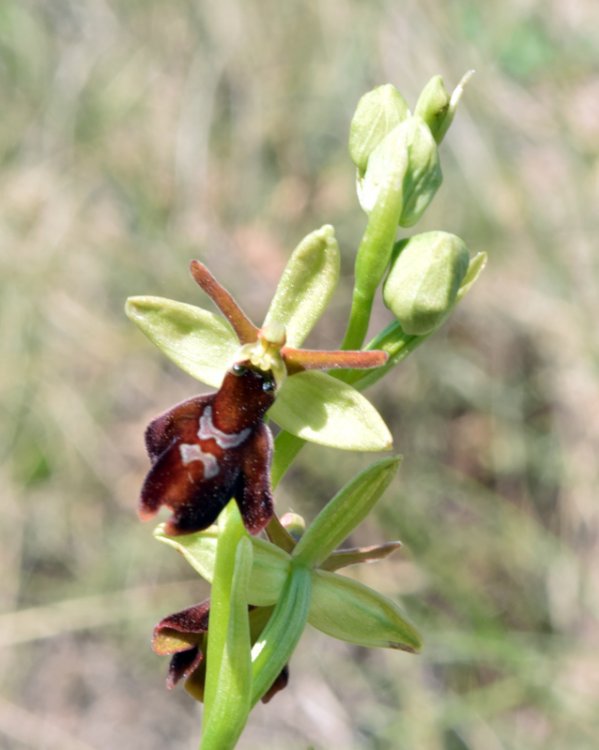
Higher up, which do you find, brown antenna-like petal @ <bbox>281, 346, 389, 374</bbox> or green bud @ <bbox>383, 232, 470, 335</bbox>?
green bud @ <bbox>383, 232, 470, 335</bbox>

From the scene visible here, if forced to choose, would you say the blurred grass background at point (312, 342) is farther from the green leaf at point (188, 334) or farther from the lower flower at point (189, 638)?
the green leaf at point (188, 334)

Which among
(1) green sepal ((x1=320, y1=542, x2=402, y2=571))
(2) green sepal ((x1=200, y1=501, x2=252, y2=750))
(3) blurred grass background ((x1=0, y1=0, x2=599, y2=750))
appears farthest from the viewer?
(3) blurred grass background ((x1=0, y1=0, x2=599, y2=750))

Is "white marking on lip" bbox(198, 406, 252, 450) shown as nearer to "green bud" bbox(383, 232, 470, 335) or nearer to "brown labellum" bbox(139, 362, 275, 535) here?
"brown labellum" bbox(139, 362, 275, 535)

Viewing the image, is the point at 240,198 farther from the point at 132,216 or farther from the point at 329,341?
the point at 329,341

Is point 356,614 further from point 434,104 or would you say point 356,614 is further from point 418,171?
point 434,104

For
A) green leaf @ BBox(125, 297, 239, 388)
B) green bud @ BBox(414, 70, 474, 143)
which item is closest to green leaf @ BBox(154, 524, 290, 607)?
green leaf @ BBox(125, 297, 239, 388)

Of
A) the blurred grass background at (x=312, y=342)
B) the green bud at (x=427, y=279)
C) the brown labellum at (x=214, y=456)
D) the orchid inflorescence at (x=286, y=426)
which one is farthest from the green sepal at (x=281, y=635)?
the blurred grass background at (x=312, y=342)
